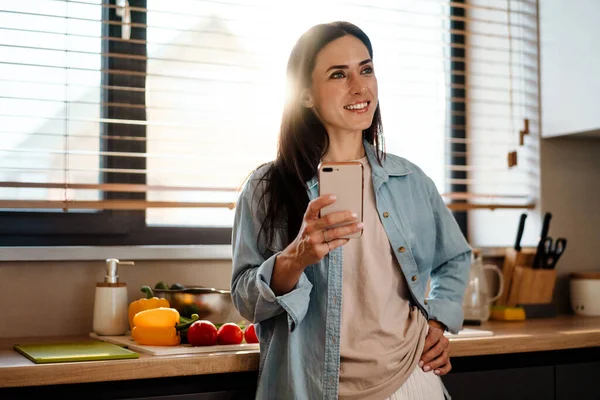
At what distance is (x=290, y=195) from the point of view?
164cm

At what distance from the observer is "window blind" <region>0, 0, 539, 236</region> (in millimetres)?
2139

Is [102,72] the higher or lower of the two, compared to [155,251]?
higher

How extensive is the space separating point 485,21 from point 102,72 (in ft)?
4.11

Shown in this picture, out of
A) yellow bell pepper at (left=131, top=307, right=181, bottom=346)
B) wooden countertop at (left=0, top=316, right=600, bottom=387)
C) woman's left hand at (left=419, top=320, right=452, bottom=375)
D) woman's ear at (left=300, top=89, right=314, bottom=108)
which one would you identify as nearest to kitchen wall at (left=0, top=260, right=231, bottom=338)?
wooden countertop at (left=0, top=316, right=600, bottom=387)

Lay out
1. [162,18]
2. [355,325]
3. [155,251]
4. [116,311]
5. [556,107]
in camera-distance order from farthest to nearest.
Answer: [556,107] < [162,18] < [155,251] < [116,311] < [355,325]

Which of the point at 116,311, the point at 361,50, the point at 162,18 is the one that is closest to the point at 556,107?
the point at 361,50

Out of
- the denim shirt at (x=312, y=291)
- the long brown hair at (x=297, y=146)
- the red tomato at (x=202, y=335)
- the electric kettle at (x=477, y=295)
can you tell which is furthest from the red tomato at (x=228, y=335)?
the electric kettle at (x=477, y=295)

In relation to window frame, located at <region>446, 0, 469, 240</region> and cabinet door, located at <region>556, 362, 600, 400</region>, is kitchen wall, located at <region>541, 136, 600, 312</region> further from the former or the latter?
cabinet door, located at <region>556, 362, 600, 400</region>

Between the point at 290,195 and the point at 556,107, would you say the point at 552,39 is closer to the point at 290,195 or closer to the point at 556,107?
the point at 556,107

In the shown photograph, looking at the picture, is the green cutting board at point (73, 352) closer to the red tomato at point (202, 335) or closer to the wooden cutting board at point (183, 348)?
the wooden cutting board at point (183, 348)

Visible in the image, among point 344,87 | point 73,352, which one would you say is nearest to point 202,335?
point 73,352

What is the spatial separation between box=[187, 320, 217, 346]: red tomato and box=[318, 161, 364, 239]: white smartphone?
0.53m

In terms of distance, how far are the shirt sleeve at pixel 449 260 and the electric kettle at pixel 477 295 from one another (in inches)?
21.5

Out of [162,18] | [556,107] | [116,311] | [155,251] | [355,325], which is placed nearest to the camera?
[355,325]
